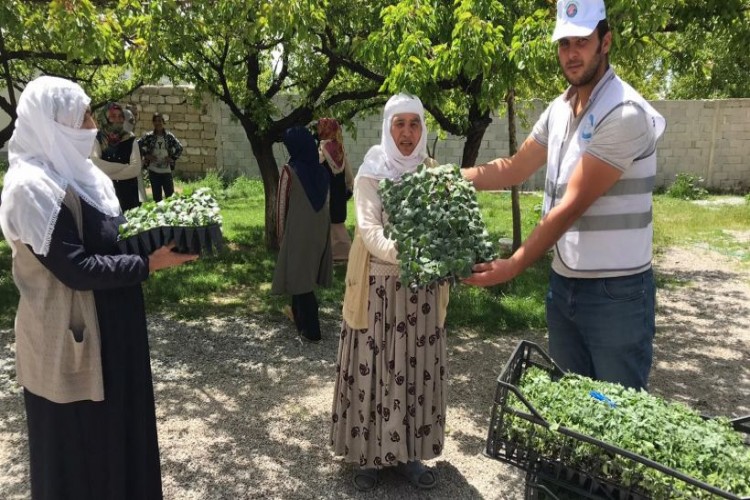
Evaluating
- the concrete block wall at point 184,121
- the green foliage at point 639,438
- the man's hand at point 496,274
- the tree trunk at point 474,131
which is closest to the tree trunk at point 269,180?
the tree trunk at point 474,131

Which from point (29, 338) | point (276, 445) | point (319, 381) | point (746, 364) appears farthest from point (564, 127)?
point (746, 364)

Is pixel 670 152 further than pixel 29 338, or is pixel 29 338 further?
pixel 670 152

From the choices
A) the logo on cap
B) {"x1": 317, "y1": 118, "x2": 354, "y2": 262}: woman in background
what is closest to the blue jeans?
the logo on cap

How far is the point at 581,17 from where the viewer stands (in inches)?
93.2

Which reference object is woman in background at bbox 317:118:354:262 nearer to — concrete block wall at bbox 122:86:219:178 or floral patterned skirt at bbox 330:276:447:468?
floral patterned skirt at bbox 330:276:447:468

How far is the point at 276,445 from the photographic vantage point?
3.93 meters

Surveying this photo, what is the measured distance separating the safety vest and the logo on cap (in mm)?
289

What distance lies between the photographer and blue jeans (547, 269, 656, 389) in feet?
8.28

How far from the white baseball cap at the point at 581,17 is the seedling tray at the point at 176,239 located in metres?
1.59

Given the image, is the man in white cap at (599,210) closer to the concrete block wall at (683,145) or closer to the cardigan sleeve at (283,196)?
the cardigan sleeve at (283,196)

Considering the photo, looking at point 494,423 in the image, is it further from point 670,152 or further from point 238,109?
point 670,152

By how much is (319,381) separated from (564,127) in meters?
2.95

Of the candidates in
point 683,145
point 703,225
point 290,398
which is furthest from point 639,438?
point 683,145

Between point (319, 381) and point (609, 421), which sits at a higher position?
point (609, 421)
